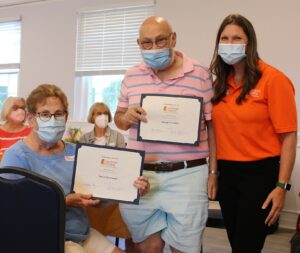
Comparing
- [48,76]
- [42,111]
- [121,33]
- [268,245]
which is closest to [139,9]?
[121,33]

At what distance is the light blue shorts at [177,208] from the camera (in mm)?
1579

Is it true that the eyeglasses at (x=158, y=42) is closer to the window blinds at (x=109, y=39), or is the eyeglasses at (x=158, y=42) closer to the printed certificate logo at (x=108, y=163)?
the printed certificate logo at (x=108, y=163)

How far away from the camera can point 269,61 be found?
4.25 metres

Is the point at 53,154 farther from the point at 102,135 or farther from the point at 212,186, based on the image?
the point at 102,135

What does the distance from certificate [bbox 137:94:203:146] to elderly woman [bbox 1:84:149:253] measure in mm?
213

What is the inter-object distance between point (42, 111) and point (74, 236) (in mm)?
563

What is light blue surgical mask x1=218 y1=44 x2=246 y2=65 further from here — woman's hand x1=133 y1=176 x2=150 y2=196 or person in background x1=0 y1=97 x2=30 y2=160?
person in background x1=0 y1=97 x2=30 y2=160

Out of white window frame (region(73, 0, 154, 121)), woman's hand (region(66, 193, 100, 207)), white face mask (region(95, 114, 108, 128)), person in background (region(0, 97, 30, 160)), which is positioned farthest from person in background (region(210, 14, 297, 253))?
white window frame (region(73, 0, 154, 121))

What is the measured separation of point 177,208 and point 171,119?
15.0 inches

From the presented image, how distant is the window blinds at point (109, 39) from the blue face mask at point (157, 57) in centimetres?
356

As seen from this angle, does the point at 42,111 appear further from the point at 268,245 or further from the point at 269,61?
the point at 269,61

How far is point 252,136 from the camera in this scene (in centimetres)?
161

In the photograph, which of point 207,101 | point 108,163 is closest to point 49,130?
point 108,163

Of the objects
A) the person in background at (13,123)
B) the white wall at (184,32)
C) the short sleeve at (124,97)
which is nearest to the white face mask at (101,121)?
the person in background at (13,123)
